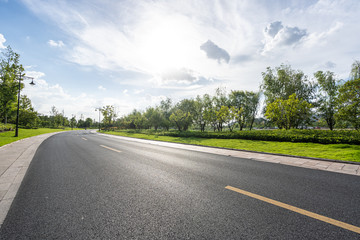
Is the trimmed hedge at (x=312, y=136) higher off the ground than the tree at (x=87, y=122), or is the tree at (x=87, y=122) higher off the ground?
the tree at (x=87, y=122)

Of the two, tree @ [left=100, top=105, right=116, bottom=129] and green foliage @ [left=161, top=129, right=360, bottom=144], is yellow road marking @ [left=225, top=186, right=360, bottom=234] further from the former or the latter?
tree @ [left=100, top=105, right=116, bottom=129]

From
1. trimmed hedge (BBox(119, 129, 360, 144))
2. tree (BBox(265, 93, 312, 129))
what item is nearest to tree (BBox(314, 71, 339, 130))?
tree (BBox(265, 93, 312, 129))

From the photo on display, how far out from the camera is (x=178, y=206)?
3.04 metres

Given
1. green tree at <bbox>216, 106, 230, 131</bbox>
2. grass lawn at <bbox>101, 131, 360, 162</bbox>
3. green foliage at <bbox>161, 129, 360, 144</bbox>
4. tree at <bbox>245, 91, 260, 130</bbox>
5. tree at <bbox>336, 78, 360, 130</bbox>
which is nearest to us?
grass lawn at <bbox>101, 131, 360, 162</bbox>

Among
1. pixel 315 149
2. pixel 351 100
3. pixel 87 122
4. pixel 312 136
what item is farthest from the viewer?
pixel 87 122

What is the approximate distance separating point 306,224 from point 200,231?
1.77 meters

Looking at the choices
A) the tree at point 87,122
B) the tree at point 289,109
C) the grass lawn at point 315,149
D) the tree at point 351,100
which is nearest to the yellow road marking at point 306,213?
the grass lawn at point 315,149

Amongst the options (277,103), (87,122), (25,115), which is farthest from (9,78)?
(87,122)

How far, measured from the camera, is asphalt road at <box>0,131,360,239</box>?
7.42 feet

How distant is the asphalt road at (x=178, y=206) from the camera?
226 centimetres

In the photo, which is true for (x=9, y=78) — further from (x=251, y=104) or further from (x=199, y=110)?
(x=251, y=104)

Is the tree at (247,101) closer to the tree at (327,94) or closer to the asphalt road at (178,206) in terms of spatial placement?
the tree at (327,94)

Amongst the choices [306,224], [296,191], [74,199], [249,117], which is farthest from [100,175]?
[249,117]

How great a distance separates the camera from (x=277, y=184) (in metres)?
4.23
